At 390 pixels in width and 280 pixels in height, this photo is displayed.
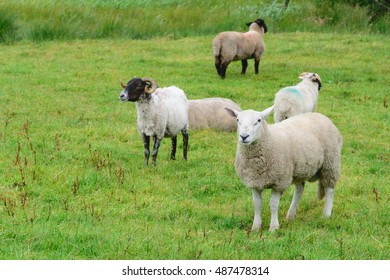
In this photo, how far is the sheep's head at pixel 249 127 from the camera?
257 inches

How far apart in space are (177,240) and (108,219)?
1.01 metres

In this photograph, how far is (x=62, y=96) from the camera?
14156 millimetres

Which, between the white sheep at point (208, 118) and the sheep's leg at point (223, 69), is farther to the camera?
the sheep's leg at point (223, 69)

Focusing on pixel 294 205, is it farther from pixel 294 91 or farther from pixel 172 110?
pixel 294 91

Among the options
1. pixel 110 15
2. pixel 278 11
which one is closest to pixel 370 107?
pixel 278 11

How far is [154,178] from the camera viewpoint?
28.4ft

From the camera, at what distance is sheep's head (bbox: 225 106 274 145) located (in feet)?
21.5

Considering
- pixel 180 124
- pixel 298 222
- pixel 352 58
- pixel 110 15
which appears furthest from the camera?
pixel 110 15

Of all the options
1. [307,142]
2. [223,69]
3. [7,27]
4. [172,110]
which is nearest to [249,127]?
[307,142]

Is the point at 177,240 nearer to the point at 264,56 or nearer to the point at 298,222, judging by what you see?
the point at 298,222

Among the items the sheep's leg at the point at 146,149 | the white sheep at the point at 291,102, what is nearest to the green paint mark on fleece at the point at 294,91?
the white sheep at the point at 291,102

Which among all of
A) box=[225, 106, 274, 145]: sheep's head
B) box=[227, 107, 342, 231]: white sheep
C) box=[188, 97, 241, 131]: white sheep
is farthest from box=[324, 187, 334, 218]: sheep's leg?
box=[188, 97, 241, 131]: white sheep

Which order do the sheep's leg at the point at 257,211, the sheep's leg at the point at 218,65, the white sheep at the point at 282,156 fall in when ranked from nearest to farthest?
the white sheep at the point at 282,156 < the sheep's leg at the point at 257,211 < the sheep's leg at the point at 218,65

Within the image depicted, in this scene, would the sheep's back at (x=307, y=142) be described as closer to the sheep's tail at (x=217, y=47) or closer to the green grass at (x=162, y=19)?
the sheep's tail at (x=217, y=47)
